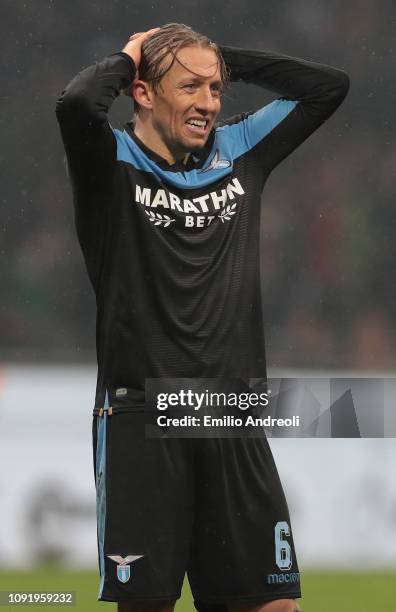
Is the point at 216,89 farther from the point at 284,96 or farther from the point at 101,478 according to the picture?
the point at 101,478

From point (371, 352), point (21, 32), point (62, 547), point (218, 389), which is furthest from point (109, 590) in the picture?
point (21, 32)

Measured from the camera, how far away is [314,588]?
6383 mm

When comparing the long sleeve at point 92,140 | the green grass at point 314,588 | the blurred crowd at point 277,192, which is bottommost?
the green grass at point 314,588

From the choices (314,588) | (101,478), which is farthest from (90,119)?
(314,588)

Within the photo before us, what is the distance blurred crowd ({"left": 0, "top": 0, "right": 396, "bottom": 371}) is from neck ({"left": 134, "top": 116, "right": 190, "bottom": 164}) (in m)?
4.01

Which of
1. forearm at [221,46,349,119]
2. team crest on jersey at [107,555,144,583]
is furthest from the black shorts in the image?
forearm at [221,46,349,119]

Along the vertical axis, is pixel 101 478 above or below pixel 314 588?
below

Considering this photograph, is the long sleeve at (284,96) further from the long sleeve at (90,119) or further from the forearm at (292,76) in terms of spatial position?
the long sleeve at (90,119)

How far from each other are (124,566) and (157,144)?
1075 mm

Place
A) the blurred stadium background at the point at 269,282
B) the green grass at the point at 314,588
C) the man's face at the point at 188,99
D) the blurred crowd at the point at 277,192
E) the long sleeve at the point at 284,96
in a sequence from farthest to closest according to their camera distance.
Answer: the blurred crowd at the point at 277,192 < the blurred stadium background at the point at 269,282 < the green grass at the point at 314,588 < the long sleeve at the point at 284,96 < the man's face at the point at 188,99

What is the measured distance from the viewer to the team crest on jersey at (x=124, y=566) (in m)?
3.19

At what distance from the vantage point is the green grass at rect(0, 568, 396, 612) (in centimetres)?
587

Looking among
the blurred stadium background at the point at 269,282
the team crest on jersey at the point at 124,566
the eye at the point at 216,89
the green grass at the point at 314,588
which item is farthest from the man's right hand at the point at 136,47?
the blurred stadium background at the point at 269,282

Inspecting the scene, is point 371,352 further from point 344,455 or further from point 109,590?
point 109,590
